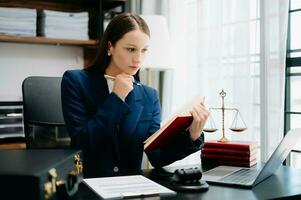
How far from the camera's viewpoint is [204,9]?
2.44 m

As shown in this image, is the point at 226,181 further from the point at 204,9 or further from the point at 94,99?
the point at 204,9

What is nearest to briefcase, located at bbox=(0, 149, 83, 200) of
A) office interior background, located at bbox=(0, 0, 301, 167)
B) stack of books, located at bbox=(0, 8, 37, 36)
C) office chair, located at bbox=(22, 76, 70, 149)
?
office chair, located at bbox=(22, 76, 70, 149)

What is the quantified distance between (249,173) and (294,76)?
1.00 m

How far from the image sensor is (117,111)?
4.52ft

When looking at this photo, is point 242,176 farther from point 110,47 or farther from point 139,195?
point 110,47

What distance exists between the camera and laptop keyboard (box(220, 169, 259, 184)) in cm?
114

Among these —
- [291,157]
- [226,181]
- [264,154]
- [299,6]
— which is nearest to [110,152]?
[226,181]

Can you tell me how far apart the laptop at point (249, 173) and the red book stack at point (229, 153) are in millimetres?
68

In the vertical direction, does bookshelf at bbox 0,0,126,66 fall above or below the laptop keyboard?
above

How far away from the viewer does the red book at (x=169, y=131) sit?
3.85 feet

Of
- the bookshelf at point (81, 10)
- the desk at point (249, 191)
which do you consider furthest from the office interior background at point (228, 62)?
the desk at point (249, 191)

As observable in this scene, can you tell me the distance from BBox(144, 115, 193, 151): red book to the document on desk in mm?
135

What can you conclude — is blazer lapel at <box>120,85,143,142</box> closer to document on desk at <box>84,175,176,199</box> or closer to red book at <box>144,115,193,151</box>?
red book at <box>144,115,193,151</box>

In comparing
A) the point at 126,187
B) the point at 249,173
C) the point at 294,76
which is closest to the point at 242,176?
the point at 249,173
